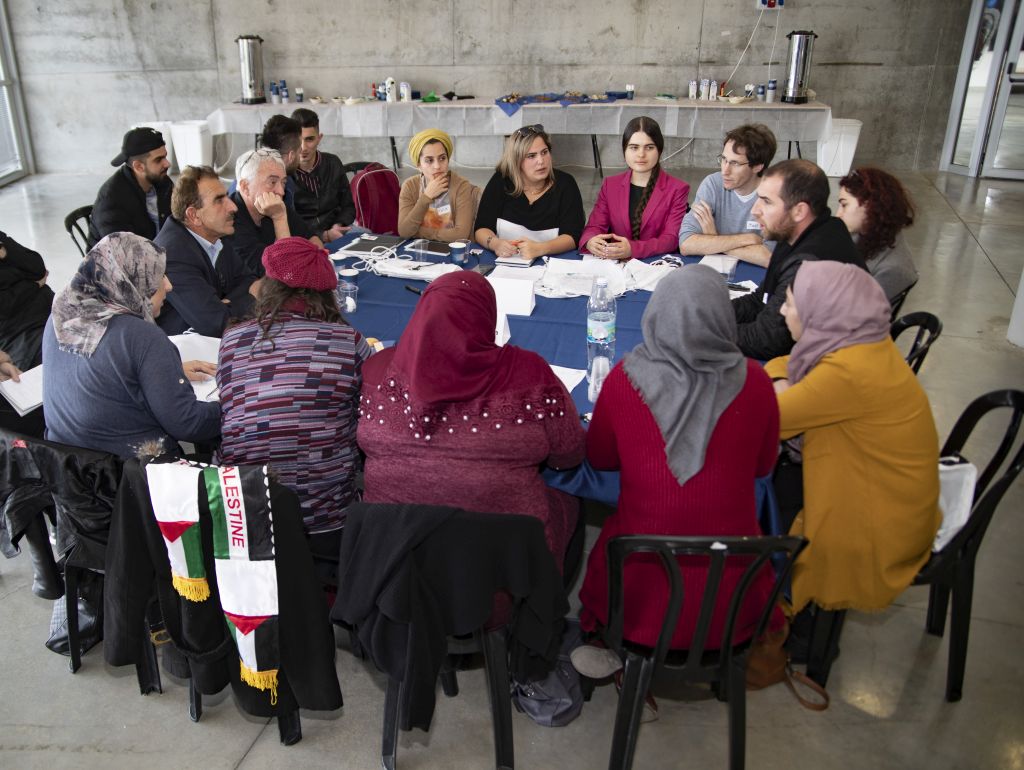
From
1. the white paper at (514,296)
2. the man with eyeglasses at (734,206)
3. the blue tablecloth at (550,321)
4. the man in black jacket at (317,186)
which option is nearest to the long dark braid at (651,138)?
the man with eyeglasses at (734,206)

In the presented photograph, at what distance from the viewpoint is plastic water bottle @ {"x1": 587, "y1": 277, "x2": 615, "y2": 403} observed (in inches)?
99.2

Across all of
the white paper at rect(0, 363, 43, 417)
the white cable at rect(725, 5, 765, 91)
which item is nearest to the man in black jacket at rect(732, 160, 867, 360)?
the white paper at rect(0, 363, 43, 417)

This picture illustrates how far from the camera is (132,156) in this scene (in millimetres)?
4297

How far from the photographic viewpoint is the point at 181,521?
1.86 metres

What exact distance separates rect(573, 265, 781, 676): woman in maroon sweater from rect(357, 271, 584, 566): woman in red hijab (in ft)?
0.62

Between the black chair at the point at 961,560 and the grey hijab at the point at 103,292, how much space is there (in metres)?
2.13

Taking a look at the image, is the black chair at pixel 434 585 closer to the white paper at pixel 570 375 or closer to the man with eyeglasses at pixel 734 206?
the white paper at pixel 570 375

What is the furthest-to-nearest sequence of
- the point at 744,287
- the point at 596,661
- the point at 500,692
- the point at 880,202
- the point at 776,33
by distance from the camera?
1. the point at 776,33
2. the point at 744,287
3. the point at 880,202
4. the point at 596,661
5. the point at 500,692

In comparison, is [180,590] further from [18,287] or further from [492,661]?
[18,287]

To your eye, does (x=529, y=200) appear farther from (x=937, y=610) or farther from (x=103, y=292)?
(x=937, y=610)

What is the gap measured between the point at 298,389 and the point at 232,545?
453 millimetres

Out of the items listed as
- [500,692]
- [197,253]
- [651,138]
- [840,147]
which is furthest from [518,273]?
[840,147]

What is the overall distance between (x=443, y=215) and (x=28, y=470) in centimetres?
252

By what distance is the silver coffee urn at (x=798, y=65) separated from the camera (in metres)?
8.02
